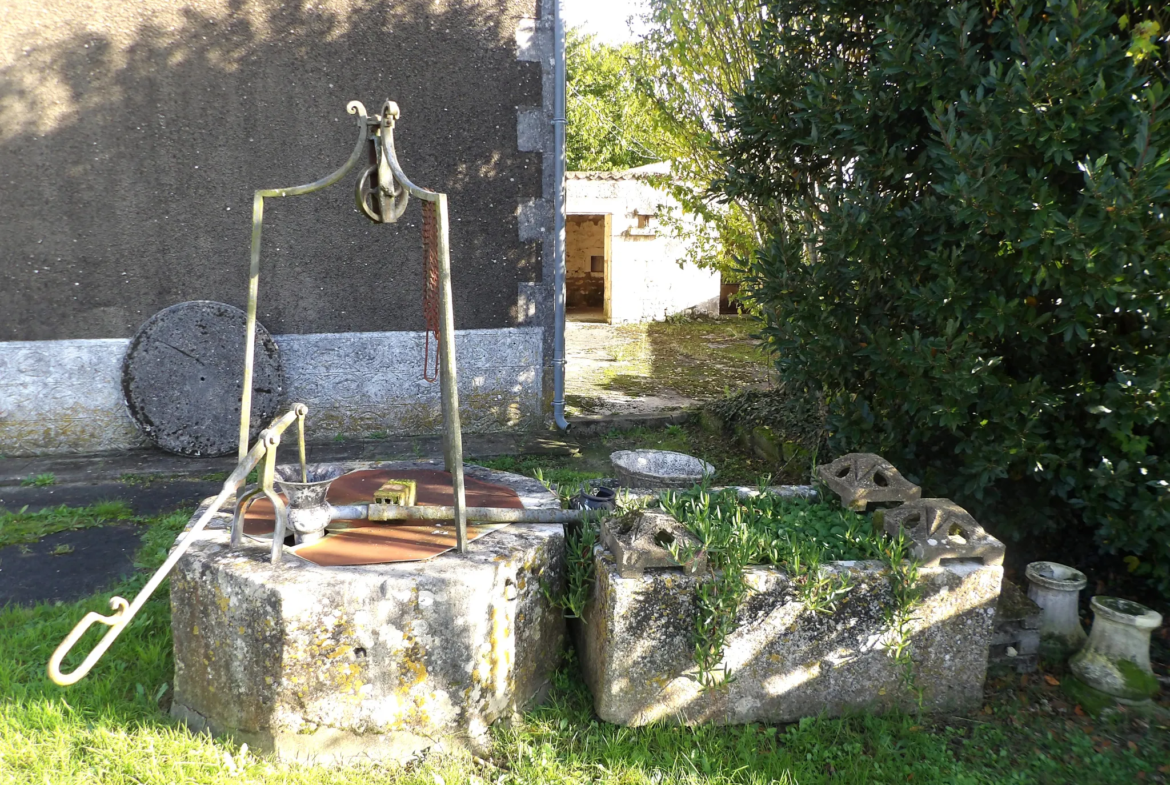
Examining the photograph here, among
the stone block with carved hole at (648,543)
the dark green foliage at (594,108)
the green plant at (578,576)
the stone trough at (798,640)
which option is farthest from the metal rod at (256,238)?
the dark green foliage at (594,108)

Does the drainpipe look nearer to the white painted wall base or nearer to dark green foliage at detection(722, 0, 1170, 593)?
the white painted wall base

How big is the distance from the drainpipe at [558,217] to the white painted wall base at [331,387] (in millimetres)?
145

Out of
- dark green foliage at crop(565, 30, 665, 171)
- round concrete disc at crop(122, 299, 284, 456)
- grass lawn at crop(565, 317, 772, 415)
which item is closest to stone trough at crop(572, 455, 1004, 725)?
round concrete disc at crop(122, 299, 284, 456)

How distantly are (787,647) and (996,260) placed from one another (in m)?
1.81

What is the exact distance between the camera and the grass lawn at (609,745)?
2598mm

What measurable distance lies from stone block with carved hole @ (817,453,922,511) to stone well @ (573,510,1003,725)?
0.38 meters

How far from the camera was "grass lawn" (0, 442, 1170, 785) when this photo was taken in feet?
8.52

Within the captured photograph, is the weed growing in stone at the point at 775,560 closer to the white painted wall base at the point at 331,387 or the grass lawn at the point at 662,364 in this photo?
the white painted wall base at the point at 331,387

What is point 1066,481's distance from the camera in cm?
350

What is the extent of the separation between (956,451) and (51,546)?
445 cm

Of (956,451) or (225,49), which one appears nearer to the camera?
(956,451)

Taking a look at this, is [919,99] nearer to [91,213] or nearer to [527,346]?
[527,346]

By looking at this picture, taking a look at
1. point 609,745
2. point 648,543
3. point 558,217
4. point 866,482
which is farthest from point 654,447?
point 609,745

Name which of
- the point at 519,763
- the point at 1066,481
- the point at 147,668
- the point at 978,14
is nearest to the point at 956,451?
the point at 1066,481
